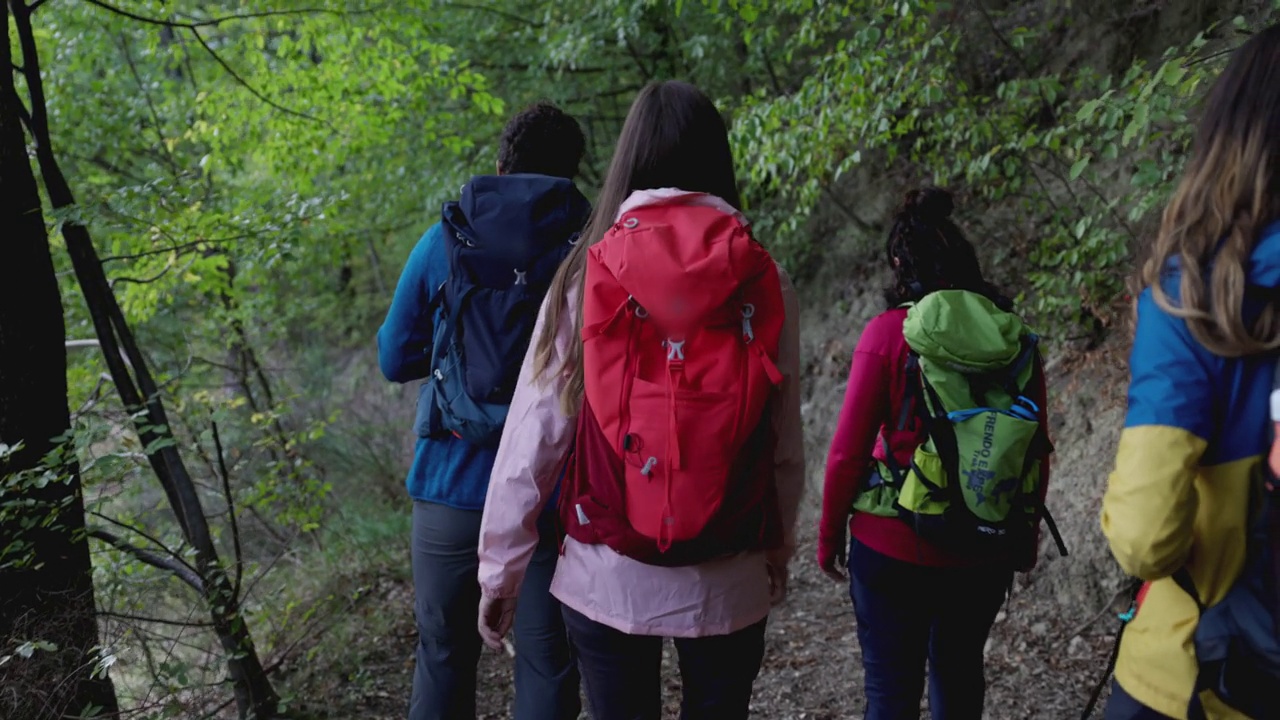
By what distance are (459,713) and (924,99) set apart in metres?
3.60

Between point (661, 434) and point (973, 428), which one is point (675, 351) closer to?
point (661, 434)

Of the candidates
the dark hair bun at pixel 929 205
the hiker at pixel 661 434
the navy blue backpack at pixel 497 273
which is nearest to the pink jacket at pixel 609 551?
the hiker at pixel 661 434

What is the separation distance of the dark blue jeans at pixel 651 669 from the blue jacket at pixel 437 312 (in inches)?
26.2

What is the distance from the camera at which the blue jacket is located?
239 cm

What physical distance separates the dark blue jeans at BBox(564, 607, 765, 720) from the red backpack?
23 cm

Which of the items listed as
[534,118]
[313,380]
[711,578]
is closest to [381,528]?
[313,380]

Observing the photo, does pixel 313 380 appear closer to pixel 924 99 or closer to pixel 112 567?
pixel 112 567

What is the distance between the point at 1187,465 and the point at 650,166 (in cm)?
121

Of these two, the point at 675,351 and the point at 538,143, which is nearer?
the point at 675,351

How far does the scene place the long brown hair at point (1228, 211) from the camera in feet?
4.42

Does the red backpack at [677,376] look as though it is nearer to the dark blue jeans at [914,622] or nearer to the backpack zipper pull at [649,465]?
the backpack zipper pull at [649,465]

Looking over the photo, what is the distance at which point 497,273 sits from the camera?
239 centimetres

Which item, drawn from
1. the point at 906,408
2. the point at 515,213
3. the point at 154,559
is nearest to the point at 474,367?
the point at 515,213

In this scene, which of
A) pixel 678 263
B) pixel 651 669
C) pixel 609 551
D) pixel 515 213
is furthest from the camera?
pixel 515 213
